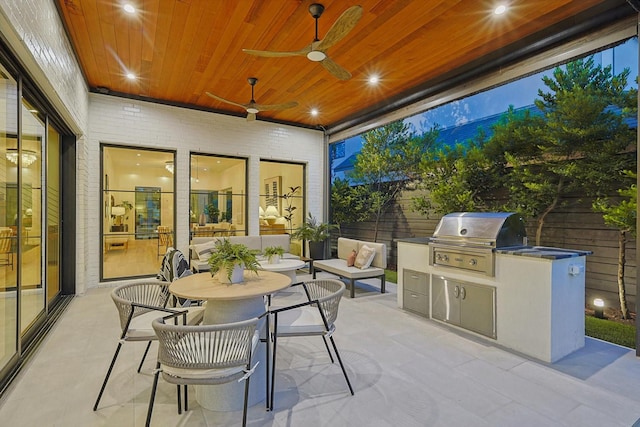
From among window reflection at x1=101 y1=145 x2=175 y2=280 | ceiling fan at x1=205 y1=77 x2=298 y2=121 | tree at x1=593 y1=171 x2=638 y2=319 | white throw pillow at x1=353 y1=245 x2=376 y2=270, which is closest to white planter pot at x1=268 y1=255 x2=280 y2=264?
white throw pillow at x1=353 y1=245 x2=376 y2=270

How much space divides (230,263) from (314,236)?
4.86 m

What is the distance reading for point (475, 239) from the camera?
331 cm

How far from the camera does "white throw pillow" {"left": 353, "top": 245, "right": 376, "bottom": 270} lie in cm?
504

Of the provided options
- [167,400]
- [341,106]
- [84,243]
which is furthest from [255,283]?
[341,106]

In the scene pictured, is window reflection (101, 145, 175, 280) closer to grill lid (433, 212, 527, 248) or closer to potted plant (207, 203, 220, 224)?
potted plant (207, 203, 220, 224)

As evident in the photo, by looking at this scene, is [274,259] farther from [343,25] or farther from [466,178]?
[343,25]

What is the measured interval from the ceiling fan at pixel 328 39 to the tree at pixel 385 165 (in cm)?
327

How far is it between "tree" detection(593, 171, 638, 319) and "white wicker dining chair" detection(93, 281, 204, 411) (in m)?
3.77

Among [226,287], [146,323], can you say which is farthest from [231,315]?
[146,323]

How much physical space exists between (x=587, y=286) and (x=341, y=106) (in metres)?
4.50

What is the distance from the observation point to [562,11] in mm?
3188

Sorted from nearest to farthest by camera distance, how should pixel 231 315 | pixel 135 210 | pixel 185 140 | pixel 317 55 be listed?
pixel 231 315, pixel 317 55, pixel 135 210, pixel 185 140

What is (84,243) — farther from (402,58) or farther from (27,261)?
(402,58)

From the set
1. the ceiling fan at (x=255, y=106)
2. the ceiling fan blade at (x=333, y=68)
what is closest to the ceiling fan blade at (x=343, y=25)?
the ceiling fan blade at (x=333, y=68)
